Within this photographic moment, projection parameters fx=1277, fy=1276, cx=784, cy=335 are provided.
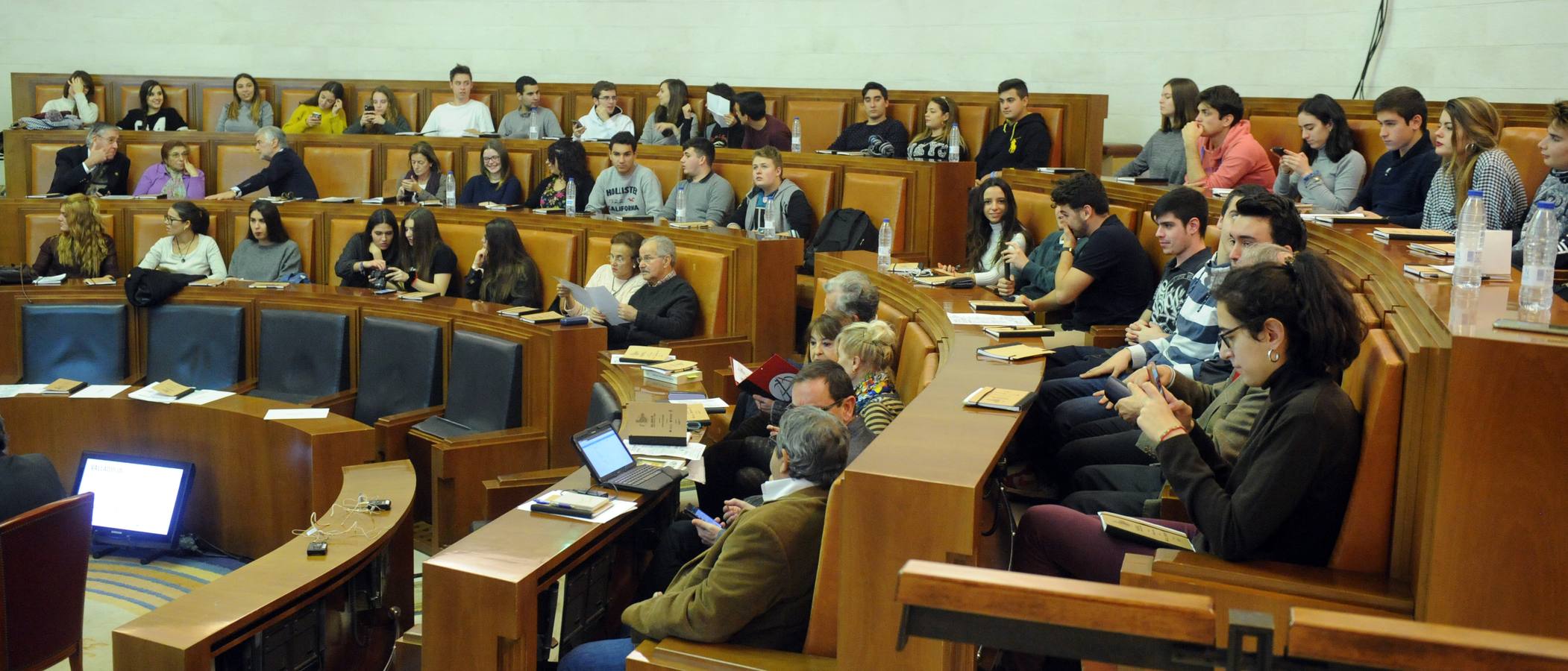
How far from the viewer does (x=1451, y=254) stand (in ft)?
8.36

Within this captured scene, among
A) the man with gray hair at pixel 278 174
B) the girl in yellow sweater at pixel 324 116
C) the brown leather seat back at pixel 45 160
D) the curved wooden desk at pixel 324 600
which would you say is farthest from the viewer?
the girl in yellow sweater at pixel 324 116

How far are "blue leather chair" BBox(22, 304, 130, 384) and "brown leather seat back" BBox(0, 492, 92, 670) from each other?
2.64 metres

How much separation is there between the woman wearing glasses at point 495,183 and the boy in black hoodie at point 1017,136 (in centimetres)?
243

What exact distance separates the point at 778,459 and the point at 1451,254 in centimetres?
140

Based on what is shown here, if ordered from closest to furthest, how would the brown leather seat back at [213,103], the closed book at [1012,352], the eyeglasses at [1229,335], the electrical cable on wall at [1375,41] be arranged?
the eyeglasses at [1229,335] < the closed book at [1012,352] < the electrical cable on wall at [1375,41] < the brown leather seat back at [213,103]

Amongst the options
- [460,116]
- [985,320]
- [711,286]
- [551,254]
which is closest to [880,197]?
[711,286]

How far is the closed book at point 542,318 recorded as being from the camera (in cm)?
480

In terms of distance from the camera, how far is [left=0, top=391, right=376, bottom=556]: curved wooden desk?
172 inches

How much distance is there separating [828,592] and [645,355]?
231 cm

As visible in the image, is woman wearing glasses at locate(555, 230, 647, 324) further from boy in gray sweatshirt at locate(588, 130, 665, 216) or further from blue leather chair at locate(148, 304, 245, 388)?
blue leather chair at locate(148, 304, 245, 388)

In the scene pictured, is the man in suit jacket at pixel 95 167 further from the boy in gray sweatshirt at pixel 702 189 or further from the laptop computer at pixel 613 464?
the laptop computer at pixel 613 464

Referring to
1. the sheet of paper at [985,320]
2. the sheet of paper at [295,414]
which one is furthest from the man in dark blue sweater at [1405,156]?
the sheet of paper at [295,414]

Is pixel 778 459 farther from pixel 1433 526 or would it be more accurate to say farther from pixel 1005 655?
pixel 1433 526

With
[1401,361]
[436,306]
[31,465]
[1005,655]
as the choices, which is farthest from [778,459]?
[436,306]
